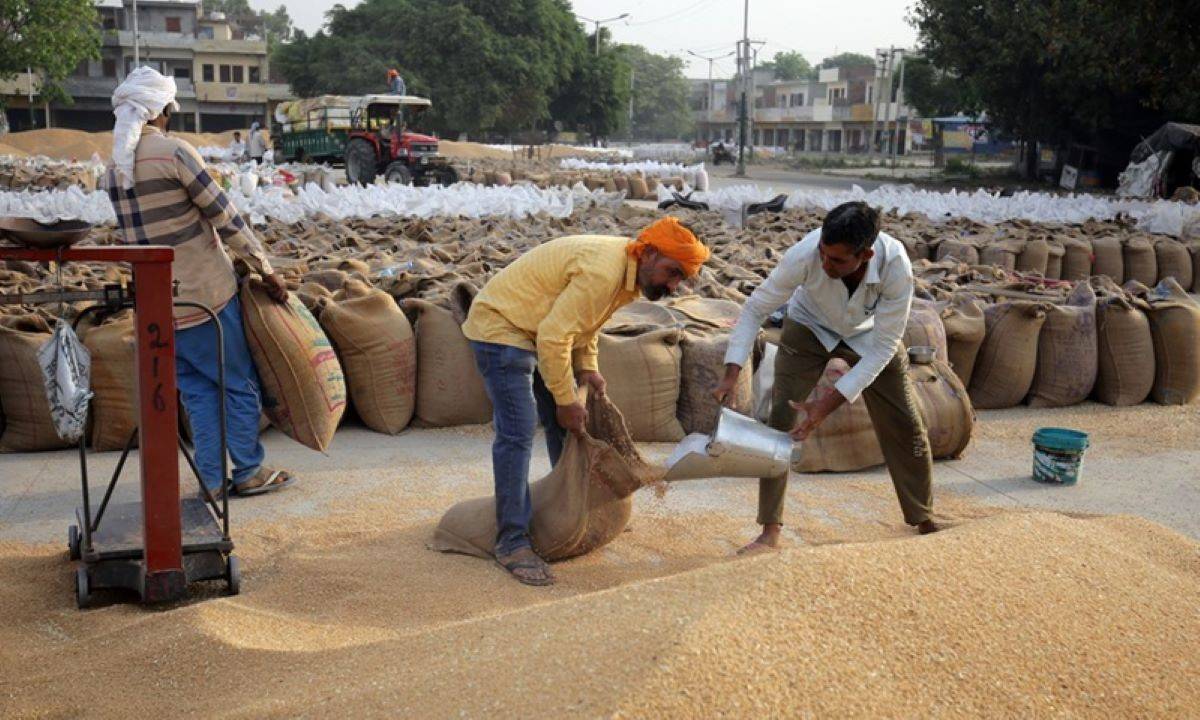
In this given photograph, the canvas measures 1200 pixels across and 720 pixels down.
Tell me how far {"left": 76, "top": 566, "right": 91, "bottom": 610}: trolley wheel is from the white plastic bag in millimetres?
595

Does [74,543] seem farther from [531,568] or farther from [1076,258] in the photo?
[1076,258]

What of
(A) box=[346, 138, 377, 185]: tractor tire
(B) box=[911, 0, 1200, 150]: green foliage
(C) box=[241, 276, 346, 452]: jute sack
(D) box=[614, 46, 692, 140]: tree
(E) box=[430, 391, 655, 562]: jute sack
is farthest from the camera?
(D) box=[614, 46, 692, 140]: tree

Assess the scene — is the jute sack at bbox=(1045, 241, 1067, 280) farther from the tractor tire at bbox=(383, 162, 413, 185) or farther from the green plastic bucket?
the tractor tire at bbox=(383, 162, 413, 185)

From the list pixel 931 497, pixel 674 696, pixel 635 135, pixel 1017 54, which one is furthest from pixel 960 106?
pixel 635 135

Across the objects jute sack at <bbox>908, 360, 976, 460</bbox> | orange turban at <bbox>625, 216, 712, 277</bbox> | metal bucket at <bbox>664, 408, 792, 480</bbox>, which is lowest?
jute sack at <bbox>908, 360, 976, 460</bbox>

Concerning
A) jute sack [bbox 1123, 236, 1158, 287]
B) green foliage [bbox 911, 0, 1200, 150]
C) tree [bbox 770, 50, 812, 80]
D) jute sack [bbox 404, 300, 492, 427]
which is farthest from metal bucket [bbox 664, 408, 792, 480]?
tree [bbox 770, 50, 812, 80]

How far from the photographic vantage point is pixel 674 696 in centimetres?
229

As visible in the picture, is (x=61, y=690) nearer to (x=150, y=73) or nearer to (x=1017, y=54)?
(x=150, y=73)

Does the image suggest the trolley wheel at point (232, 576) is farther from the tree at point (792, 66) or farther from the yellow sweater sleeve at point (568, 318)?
the tree at point (792, 66)

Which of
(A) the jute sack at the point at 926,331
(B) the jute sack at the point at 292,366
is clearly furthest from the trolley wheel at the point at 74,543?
(A) the jute sack at the point at 926,331

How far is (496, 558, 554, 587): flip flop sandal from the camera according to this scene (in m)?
3.65

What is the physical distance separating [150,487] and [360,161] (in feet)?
71.0

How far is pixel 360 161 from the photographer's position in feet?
78.6

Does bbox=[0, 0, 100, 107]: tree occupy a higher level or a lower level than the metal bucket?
higher
